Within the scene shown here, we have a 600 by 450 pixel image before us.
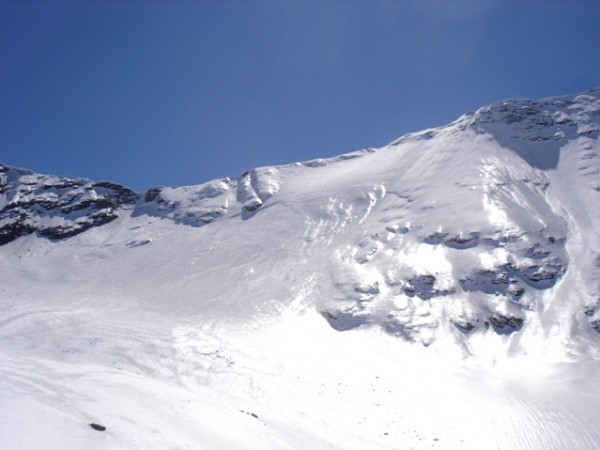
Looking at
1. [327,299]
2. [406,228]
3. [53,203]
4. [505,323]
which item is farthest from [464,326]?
[53,203]

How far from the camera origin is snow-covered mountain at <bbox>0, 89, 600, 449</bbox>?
17.2 m

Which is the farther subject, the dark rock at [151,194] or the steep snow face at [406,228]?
the dark rock at [151,194]

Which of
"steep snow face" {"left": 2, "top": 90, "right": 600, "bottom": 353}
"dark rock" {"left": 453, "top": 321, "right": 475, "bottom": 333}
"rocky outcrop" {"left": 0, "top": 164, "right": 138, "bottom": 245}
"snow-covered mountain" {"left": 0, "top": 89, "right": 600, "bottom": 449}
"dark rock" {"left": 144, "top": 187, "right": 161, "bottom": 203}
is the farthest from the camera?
"dark rock" {"left": 144, "top": 187, "right": 161, "bottom": 203}

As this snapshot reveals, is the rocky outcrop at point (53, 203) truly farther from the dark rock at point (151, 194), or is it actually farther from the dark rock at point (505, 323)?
the dark rock at point (505, 323)

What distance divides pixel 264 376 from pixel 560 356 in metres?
18.3

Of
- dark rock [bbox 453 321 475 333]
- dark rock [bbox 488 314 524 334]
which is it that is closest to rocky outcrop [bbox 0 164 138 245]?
dark rock [bbox 453 321 475 333]

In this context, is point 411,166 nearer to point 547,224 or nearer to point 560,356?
point 547,224

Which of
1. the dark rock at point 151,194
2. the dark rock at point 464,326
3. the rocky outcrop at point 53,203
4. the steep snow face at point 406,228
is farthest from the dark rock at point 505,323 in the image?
the dark rock at point 151,194

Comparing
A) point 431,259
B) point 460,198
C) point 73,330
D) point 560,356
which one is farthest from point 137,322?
point 460,198

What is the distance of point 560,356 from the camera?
29422 millimetres

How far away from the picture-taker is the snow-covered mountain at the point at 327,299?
17203 millimetres

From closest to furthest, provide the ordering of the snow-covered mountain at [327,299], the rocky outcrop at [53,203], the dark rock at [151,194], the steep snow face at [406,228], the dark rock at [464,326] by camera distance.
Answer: the snow-covered mountain at [327,299] < the dark rock at [464,326] < the steep snow face at [406,228] < the rocky outcrop at [53,203] < the dark rock at [151,194]

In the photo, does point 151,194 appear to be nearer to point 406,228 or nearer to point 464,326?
point 406,228

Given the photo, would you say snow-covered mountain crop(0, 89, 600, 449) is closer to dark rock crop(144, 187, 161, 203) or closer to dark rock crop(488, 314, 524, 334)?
dark rock crop(488, 314, 524, 334)
